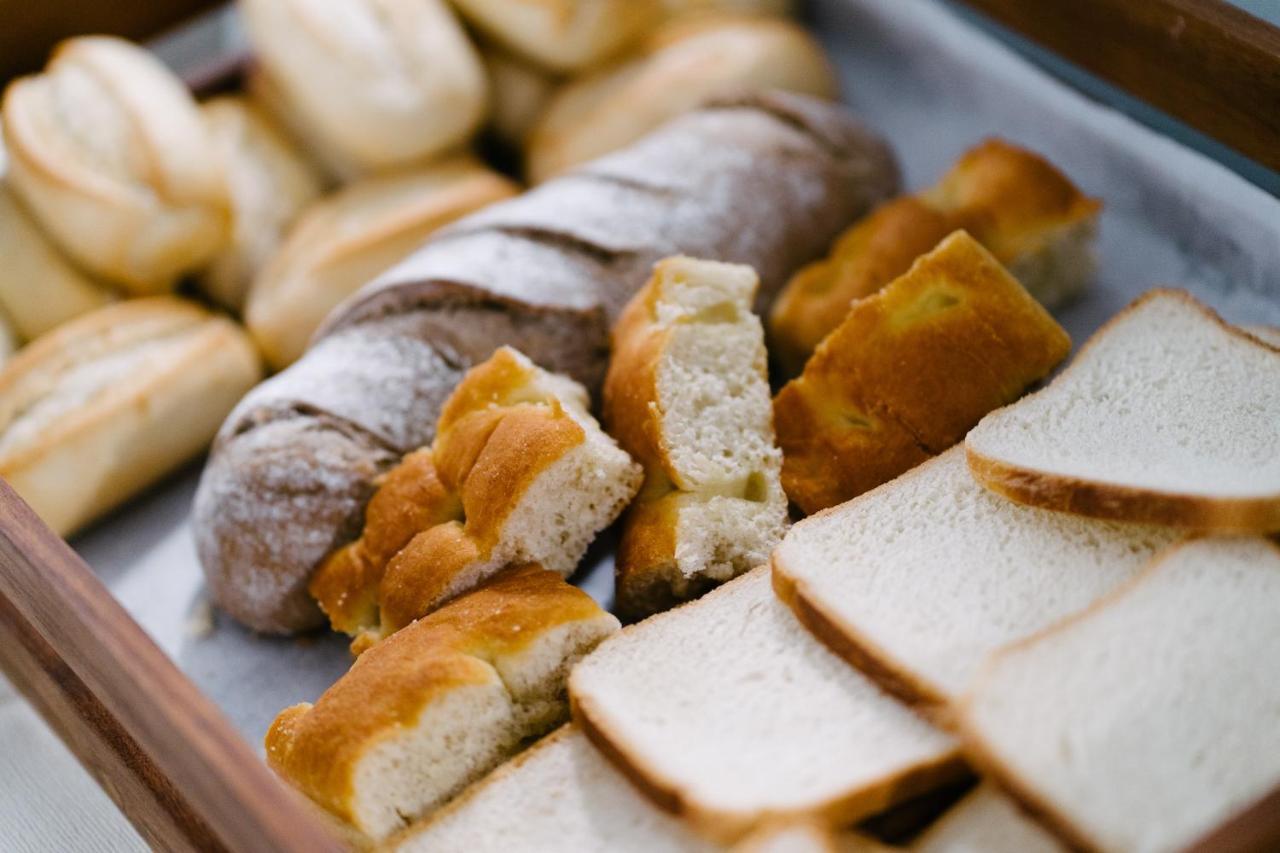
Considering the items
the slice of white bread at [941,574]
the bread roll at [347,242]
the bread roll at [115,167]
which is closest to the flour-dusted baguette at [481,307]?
the bread roll at [347,242]

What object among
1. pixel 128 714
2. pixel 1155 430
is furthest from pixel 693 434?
pixel 128 714

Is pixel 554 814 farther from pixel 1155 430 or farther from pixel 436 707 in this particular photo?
pixel 1155 430

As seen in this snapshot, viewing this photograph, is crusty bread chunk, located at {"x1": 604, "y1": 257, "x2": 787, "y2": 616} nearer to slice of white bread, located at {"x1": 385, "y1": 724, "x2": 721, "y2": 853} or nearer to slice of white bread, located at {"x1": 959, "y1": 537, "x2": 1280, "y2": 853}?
slice of white bread, located at {"x1": 385, "y1": 724, "x2": 721, "y2": 853}

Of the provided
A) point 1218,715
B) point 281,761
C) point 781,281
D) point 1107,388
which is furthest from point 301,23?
point 1218,715

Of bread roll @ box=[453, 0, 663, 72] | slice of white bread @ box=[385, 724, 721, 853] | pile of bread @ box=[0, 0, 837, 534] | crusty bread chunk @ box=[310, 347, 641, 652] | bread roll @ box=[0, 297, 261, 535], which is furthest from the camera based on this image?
bread roll @ box=[453, 0, 663, 72]

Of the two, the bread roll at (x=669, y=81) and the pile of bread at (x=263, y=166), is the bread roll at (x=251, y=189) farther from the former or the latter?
the bread roll at (x=669, y=81)

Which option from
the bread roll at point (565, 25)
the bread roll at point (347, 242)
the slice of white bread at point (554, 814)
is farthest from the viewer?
the bread roll at point (565, 25)

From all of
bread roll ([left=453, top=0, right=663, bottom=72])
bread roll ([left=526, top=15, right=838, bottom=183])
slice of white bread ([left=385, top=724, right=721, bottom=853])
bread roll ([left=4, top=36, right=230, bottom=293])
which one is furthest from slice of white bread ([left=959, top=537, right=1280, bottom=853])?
bread roll ([left=4, top=36, right=230, bottom=293])
